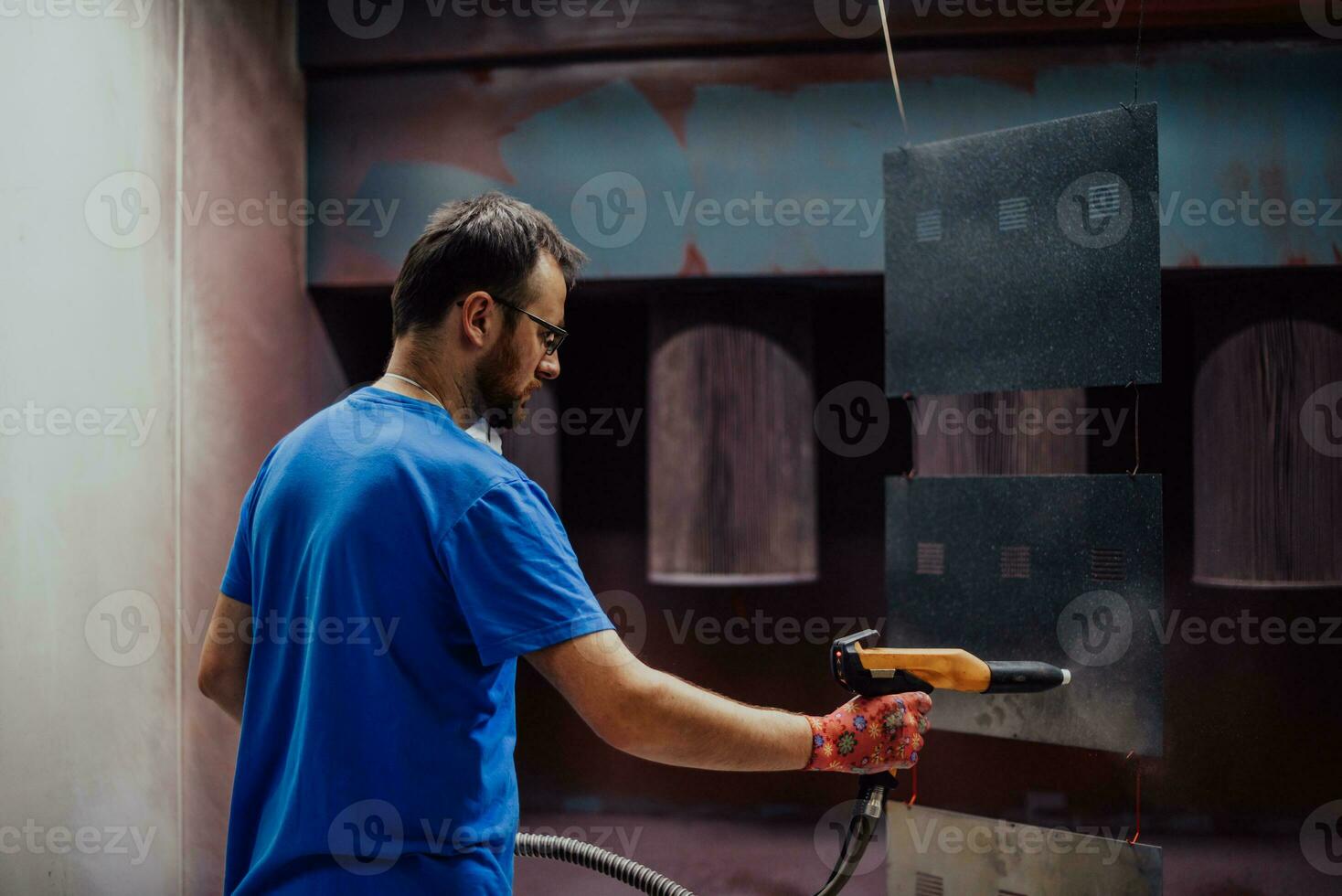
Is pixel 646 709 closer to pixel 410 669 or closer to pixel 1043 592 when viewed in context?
pixel 410 669

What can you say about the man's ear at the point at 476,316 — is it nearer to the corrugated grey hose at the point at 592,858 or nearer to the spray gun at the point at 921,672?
the spray gun at the point at 921,672

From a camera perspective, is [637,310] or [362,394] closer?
[362,394]

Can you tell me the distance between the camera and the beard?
129cm

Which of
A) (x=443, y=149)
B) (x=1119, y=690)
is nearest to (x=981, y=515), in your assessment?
(x=1119, y=690)

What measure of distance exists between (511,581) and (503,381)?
1.18ft

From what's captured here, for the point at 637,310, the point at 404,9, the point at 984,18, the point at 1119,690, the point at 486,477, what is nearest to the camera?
the point at 486,477

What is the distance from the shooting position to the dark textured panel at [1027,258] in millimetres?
1713

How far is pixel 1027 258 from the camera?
1842mm

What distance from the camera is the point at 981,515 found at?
188cm

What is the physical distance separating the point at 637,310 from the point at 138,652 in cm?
174

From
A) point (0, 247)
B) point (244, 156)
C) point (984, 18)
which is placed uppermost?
point (984, 18)

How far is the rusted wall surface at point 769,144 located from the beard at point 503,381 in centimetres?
135

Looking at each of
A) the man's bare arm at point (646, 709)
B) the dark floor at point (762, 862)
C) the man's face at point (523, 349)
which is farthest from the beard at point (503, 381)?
the dark floor at point (762, 862)

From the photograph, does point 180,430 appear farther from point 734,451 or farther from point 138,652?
point 734,451
